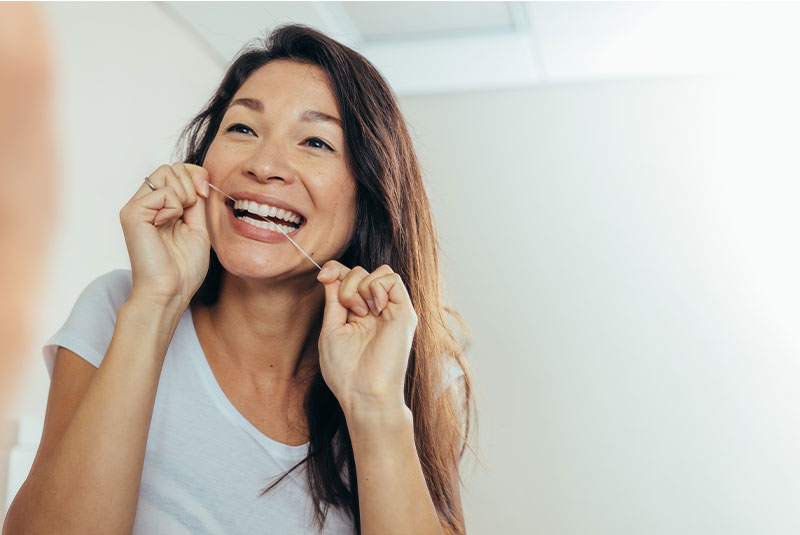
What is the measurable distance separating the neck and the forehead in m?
0.33

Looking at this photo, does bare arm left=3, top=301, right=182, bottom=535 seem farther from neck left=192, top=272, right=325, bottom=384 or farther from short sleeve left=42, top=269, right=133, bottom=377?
neck left=192, top=272, right=325, bottom=384

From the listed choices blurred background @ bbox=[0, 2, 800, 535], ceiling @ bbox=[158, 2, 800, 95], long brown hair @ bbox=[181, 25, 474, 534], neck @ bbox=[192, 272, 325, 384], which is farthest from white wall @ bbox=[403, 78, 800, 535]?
neck @ bbox=[192, 272, 325, 384]

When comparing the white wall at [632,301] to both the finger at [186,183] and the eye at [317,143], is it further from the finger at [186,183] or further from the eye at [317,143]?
the finger at [186,183]

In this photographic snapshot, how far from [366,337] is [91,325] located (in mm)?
444

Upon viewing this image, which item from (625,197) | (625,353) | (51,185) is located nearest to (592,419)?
(625,353)

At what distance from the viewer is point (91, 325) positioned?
1.16 metres

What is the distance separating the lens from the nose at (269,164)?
1.22 metres

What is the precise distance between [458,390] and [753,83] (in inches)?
95.0

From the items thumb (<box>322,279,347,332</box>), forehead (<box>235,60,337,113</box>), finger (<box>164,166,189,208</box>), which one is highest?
forehead (<box>235,60,337,113</box>)

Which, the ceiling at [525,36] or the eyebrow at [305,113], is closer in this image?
the eyebrow at [305,113]

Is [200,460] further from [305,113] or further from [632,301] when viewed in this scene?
[632,301]

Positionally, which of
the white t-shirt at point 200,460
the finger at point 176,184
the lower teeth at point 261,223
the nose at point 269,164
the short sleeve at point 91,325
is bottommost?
the white t-shirt at point 200,460

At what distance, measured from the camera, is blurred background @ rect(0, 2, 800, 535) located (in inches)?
113

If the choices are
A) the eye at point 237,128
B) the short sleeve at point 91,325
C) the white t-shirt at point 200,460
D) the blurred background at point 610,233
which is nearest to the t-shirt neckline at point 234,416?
the white t-shirt at point 200,460
